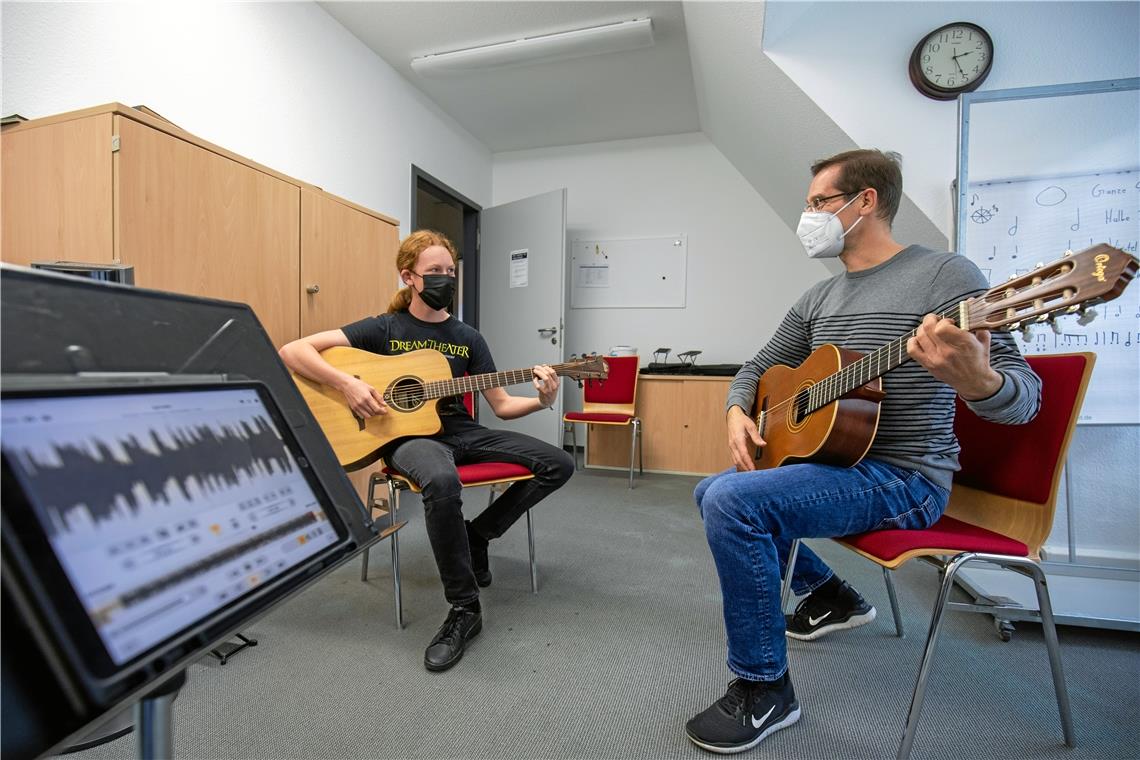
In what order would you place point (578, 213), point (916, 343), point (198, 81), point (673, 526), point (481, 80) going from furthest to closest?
1. point (578, 213)
2. point (481, 80)
3. point (673, 526)
4. point (198, 81)
5. point (916, 343)

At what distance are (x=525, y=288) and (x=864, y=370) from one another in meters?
3.23

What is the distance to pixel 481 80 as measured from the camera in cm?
336

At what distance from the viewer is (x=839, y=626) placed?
1.54 metres

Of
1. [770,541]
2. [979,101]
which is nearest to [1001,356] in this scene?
[770,541]

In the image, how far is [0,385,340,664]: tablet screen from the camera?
1.07 feet

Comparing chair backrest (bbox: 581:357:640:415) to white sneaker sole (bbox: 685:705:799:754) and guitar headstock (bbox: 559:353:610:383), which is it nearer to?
guitar headstock (bbox: 559:353:610:383)

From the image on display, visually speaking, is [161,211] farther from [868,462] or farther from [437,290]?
[868,462]

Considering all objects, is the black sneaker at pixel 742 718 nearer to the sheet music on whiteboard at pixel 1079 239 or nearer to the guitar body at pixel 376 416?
the guitar body at pixel 376 416

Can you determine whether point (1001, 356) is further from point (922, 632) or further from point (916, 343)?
point (922, 632)

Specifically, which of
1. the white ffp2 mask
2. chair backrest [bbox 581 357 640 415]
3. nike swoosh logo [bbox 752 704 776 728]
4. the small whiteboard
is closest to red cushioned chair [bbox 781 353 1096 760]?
nike swoosh logo [bbox 752 704 776 728]

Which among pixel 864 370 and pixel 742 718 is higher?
pixel 864 370

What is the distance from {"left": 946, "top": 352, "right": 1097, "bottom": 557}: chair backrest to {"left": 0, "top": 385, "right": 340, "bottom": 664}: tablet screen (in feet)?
4.51

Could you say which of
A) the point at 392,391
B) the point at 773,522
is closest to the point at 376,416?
the point at 392,391

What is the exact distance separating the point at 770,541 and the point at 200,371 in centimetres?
104
